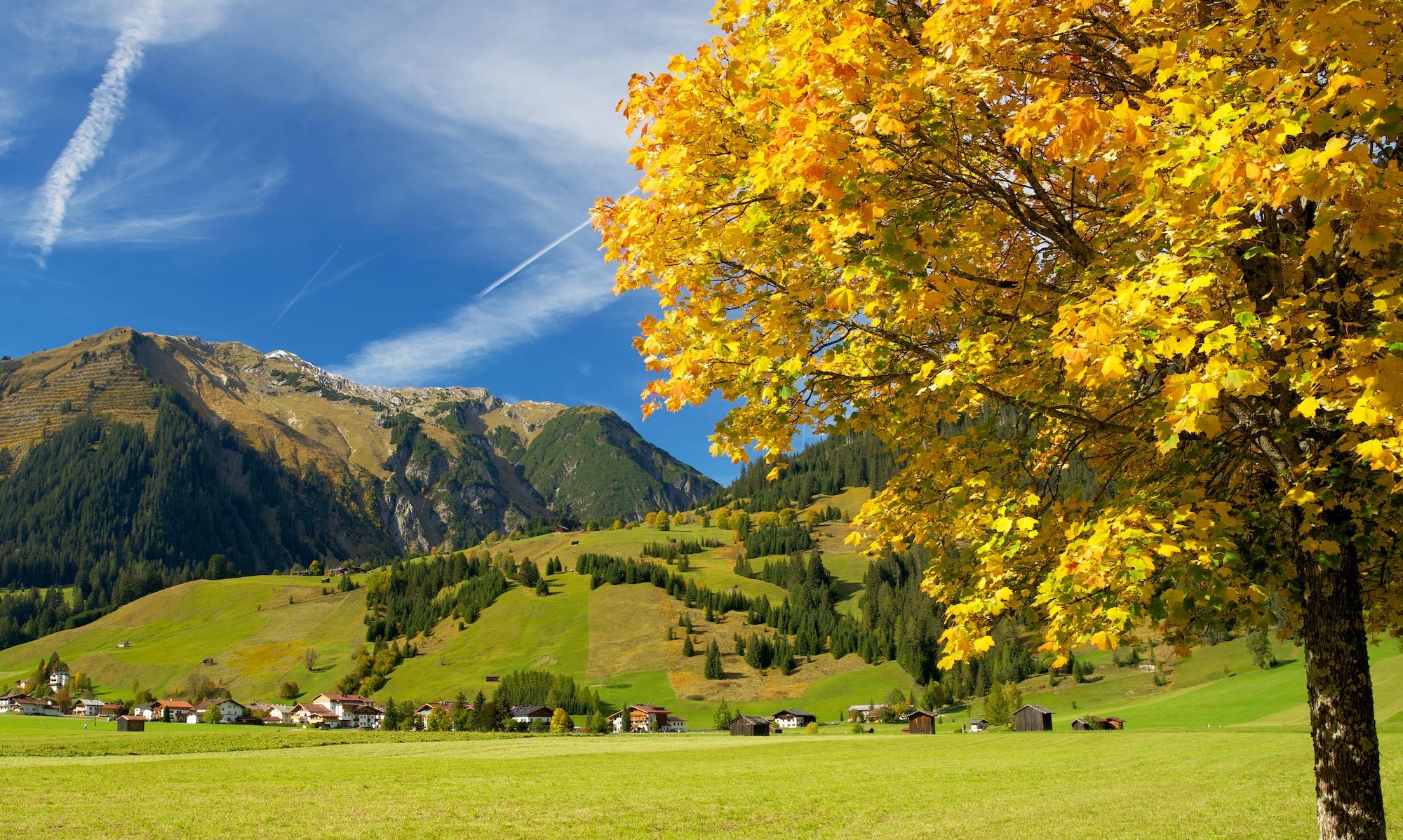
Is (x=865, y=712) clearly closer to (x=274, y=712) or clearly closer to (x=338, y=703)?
(x=338, y=703)

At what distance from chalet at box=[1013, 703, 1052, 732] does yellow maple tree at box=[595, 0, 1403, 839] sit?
111727 mm

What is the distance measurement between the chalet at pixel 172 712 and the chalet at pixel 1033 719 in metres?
164

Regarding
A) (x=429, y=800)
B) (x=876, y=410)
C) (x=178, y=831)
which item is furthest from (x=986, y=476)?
(x=429, y=800)

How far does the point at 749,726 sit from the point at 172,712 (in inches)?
4946

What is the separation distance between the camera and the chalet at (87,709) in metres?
180

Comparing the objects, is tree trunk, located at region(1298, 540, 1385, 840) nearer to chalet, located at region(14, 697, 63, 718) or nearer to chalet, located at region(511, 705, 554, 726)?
→ chalet, located at region(511, 705, 554, 726)

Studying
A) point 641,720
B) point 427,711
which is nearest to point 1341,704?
point 641,720

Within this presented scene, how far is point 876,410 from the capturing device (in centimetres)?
984

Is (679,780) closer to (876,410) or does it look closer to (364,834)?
(364,834)

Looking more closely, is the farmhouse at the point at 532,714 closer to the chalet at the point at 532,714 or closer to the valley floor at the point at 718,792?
the chalet at the point at 532,714

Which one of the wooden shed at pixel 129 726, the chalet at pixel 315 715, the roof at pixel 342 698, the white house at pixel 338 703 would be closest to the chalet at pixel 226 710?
the chalet at pixel 315 715

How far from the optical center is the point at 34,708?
184 m

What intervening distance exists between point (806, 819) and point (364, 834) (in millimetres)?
17453

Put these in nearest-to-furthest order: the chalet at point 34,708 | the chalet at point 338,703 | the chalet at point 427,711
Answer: the chalet at point 427,711 < the chalet at point 338,703 < the chalet at point 34,708
